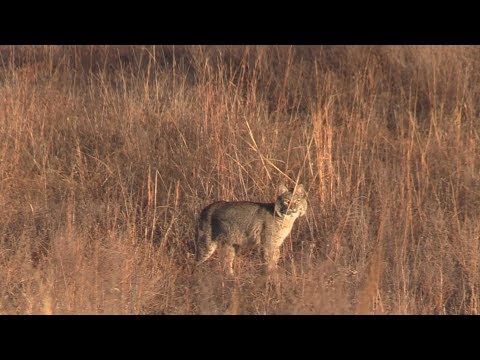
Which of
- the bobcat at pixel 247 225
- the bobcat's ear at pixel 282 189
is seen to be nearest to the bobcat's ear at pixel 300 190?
the bobcat at pixel 247 225

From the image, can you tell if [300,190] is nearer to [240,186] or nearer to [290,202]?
→ [290,202]

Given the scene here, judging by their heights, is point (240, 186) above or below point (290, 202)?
above

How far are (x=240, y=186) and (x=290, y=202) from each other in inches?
39.4

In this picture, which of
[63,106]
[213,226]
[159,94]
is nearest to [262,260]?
[213,226]

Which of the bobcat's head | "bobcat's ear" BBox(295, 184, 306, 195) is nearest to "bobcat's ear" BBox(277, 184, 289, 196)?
the bobcat's head

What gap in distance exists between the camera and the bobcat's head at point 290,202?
6242 mm

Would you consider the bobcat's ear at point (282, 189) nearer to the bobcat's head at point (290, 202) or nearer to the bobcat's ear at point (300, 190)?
the bobcat's head at point (290, 202)

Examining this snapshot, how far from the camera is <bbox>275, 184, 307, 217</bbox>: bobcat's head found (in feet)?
20.5

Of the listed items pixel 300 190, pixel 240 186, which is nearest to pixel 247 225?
pixel 300 190

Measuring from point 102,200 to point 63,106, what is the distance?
7.32 feet

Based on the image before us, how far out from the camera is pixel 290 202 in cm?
624

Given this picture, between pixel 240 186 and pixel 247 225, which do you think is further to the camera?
pixel 240 186

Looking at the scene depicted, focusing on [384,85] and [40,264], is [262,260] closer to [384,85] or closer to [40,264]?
[40,264]

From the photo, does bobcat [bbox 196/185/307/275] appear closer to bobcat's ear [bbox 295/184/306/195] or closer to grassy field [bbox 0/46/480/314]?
bobcat's ear [bbox 295/184/306/195]
